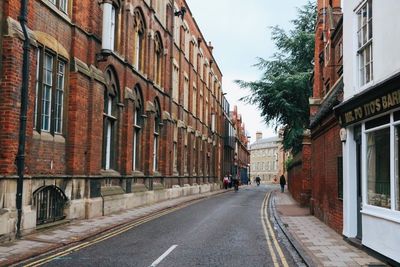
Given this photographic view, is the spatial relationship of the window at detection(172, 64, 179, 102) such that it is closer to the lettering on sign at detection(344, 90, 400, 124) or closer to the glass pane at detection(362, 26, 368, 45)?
the lettering on sign at detection(344, 90, 400, 124)

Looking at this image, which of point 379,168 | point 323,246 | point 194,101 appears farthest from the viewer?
point 194,101

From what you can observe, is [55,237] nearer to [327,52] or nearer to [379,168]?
[379,168]

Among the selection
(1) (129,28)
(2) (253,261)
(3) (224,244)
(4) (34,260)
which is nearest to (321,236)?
(3) (224,244)

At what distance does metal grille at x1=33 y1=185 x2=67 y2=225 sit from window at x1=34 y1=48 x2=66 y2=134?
70.6 inches

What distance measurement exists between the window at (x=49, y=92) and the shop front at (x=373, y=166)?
828cm

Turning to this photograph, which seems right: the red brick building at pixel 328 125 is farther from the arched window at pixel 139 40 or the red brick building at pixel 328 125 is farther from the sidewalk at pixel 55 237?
the arched window at pixel 139 40

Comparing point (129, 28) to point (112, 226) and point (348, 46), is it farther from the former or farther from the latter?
point (348, 46)

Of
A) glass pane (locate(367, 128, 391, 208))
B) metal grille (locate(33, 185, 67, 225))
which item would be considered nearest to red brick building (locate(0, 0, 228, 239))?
metal grille (locate(33, 185, 67, 225))

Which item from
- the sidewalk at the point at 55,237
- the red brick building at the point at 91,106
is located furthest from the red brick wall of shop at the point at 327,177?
the red brick building at the point at 91,106

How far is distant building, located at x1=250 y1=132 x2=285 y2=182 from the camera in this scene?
128625 mm

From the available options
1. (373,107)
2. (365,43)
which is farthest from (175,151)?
(373,107)

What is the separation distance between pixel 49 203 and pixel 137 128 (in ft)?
34.5

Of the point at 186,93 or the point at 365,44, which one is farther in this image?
the point at 186,93

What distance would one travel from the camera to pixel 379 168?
9.81m
